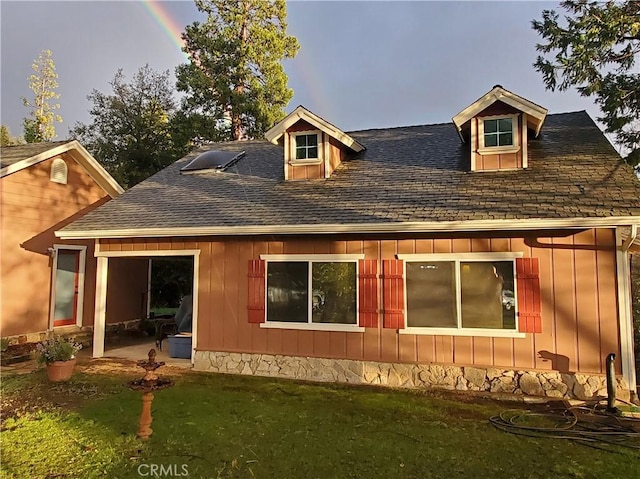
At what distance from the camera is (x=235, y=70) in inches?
835

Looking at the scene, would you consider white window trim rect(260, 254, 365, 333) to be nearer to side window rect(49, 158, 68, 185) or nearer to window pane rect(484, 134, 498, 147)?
window pane rect(484, 134, 498, 147)

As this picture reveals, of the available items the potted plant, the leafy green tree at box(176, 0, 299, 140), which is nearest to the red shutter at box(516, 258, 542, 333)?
the potted plant

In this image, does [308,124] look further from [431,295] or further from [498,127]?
[431,295]

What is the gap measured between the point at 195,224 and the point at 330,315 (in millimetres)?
3075

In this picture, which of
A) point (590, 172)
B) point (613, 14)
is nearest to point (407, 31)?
point (613, 14)

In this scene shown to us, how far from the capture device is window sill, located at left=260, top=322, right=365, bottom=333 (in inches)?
282

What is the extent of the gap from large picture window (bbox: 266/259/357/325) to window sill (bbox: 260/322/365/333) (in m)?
0.06

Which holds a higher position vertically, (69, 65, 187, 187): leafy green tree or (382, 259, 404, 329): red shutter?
(69, 65, 187, 187): leafy green tree

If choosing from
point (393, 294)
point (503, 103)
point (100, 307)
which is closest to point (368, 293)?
point (393, 294)

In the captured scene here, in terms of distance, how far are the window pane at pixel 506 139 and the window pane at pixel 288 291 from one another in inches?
175

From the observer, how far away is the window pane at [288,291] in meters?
7.54

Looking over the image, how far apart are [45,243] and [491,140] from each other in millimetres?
10124

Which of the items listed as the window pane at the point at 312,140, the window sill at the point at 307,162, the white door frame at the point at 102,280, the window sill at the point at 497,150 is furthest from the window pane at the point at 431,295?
the white door frame at the point at 102,280

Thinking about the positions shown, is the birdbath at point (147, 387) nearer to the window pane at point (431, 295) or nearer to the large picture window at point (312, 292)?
the large picture window at point (312, 292)
